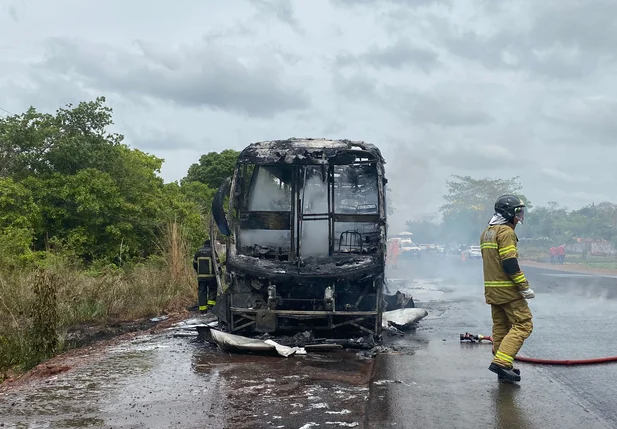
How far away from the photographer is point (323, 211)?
30.2ft

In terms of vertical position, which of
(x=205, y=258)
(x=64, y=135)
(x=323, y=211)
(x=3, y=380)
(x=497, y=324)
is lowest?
(x=3, y=380)

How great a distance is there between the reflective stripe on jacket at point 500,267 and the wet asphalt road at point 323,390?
0.84 meters

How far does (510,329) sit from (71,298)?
7419 mm

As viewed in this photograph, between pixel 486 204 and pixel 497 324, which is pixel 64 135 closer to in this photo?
pixel 497 324

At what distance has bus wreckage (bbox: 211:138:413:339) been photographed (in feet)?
27.8

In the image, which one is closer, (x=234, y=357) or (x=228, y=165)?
(x=234, y=357)

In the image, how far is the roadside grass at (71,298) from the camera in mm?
8484

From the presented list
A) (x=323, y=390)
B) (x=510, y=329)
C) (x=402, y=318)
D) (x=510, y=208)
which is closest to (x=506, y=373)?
(x=510, y=329)

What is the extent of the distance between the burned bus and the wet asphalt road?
0.69m

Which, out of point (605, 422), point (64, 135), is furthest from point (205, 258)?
Answer: point (64, 135)

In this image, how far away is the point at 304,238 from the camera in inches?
361

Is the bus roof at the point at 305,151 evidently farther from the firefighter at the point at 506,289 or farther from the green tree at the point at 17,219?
the green tree at the point at 17,219

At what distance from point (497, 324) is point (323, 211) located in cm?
311

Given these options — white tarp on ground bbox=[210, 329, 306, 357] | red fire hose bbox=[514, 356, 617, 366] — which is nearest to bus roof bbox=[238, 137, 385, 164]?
white tarp on ground bbox=[210, 329, 306, 357]
